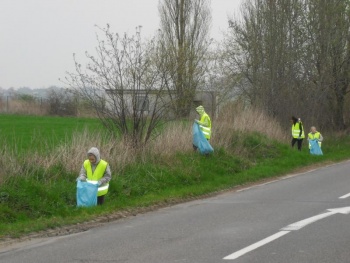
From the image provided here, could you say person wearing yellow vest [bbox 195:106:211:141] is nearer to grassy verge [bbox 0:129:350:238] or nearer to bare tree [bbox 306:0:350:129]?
grassy verge [bbox 0:129:350:238]

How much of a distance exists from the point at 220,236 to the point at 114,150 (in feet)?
26.6

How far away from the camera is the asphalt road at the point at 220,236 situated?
30.2 ft

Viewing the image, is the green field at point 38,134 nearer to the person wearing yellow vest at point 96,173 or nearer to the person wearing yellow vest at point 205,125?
the person wearing yellow vest at point 96,173

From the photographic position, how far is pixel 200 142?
2253cm

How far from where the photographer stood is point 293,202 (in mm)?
15227

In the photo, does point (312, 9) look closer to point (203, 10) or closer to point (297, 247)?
point (203, 10)

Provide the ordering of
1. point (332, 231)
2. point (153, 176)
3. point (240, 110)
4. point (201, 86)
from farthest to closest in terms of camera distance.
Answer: point (201, 86)
point (240, 110)
point (153, 176)
point (332, 231)

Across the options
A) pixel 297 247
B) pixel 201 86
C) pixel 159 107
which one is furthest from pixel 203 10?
pixel 297 247

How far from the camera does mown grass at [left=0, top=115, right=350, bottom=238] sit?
43.6 ft

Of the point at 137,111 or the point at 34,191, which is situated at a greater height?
the point at 137,111

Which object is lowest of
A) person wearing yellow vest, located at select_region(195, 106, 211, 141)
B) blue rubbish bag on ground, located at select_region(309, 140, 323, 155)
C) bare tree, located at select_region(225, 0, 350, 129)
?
blue rubbish bag on ground, located at select_region(309, 140, 323, 155)

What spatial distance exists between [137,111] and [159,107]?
38.0 inches

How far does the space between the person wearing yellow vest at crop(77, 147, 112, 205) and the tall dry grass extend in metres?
1.52

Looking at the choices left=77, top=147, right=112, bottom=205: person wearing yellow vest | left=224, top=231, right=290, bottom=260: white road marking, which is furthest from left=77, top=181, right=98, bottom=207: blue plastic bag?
left=224, top=231, right=290, bottom=260: white road marking
